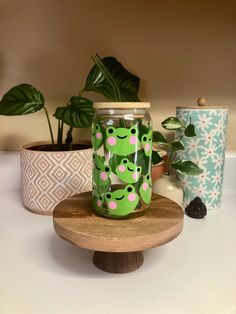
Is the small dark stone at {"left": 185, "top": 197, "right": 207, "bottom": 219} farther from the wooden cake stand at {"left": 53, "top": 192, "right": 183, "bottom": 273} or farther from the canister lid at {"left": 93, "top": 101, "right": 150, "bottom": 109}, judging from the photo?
the canister lid at {"left": 93, "top": 101, "right": 150, "bottom": 109}

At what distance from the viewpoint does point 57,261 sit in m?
0.54

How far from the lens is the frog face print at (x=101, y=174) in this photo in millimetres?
506

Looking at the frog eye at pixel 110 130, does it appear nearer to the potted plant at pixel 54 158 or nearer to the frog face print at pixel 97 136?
the frog face print at pixel 97 136

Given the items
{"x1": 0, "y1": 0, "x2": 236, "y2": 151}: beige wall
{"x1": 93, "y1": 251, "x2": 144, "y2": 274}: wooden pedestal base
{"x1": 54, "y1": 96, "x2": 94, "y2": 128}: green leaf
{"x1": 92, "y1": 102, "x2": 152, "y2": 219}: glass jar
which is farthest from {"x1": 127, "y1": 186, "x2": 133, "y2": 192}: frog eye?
{"x1": 0, "y1": 0, "x2": 236, "y2": 151}: beige wall

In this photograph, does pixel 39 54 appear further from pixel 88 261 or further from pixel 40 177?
pixel 88 261

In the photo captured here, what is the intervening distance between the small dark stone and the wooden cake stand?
180mm

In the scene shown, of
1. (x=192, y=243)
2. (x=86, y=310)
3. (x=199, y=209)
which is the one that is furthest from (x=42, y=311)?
(x=199, y=209)

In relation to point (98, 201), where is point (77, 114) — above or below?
above

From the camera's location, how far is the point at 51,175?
71 cm

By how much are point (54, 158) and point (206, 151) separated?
1.15 feet

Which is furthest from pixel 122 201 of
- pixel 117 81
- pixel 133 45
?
pixel 133 45

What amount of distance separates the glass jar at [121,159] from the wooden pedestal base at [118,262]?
67 mm

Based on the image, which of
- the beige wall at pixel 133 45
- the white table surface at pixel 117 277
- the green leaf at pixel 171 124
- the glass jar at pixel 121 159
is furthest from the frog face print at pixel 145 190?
the beige wall at pixel 133 45

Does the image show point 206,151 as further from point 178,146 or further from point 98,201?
point 98,201
